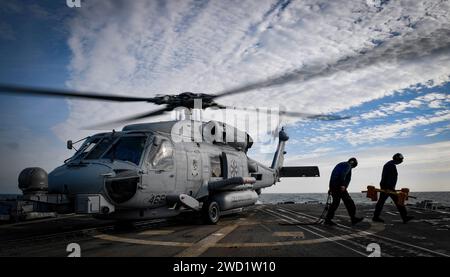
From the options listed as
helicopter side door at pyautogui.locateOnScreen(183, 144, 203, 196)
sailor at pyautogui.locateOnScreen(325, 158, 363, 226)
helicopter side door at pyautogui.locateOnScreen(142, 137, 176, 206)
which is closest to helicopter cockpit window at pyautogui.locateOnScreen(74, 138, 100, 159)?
helicopter side door at pyautogui.locateOnScreen(142, 137, 176, 206)

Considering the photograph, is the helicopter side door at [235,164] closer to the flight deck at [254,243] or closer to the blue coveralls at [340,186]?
the blue coveralls at [340,186]

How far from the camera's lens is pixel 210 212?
11.8 m

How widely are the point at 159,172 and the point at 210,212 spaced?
101 inches

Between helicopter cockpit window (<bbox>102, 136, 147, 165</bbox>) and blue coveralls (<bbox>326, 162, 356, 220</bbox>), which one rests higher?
helicopter cockpit window (<bbox>102, 136, 147, 165</bbox>)

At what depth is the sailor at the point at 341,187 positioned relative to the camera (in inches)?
408

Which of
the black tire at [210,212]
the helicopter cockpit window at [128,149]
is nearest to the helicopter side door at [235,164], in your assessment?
the black tire at [210,212]

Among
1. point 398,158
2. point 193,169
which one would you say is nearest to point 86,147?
point 193,169

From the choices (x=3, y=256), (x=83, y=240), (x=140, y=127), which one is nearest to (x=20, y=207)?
(x=83, y=240)

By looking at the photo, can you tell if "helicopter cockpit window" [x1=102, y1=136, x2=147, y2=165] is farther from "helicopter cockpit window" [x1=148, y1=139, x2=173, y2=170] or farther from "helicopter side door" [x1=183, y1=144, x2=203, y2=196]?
"helicopter side door" [x1=183, y1=144, x2=203, y2=196]

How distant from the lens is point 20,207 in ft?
26.4

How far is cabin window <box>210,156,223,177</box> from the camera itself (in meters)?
13.3

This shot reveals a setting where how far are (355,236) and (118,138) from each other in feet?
23.4
